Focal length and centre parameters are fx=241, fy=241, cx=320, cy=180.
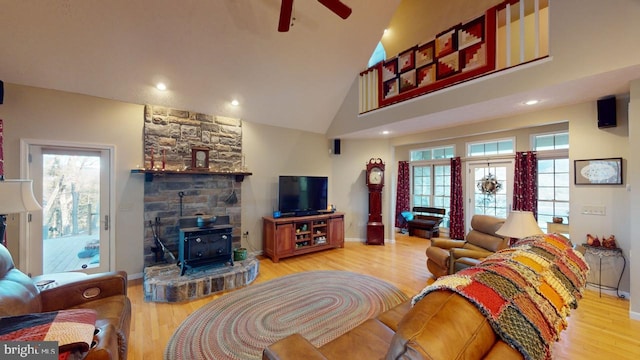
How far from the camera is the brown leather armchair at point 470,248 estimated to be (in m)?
3.04

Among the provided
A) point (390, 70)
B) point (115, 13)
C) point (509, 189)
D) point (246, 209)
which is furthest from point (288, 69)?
point (509, 189)

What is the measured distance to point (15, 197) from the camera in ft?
6.15

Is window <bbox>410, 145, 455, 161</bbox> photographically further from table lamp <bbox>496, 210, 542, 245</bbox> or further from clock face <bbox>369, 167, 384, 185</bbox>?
table lamp <bbox>496, 210, 542, 245</bbox>

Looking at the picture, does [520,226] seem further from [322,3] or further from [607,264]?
[322,3]

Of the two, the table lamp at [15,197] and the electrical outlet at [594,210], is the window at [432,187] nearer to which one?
the electrical outlet at [594,210]

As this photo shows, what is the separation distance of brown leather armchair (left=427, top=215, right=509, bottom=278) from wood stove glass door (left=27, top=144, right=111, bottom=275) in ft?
15.5

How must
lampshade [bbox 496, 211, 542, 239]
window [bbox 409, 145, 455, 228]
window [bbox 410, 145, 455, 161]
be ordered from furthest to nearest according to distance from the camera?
window [bbox 409, 145, 455, 228] → window [bbox 410, 145, 455, 161] → lampshade [bbox 496, 211, 542, 239]

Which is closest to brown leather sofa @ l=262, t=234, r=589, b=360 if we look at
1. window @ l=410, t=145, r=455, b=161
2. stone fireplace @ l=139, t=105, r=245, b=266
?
stone fireplace @ l=139, t=105, r=245, b=266

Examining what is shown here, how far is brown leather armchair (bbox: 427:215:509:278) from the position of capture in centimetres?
304

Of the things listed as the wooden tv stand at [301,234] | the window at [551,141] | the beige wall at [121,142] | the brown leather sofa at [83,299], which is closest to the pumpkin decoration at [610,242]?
the window at [551,141]

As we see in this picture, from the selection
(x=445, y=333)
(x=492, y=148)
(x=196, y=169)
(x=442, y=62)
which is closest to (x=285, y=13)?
(x=442, y=62)

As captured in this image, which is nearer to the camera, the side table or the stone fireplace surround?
the side table

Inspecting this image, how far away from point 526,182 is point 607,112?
78.2 inches

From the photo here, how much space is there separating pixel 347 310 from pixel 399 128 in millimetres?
3394
